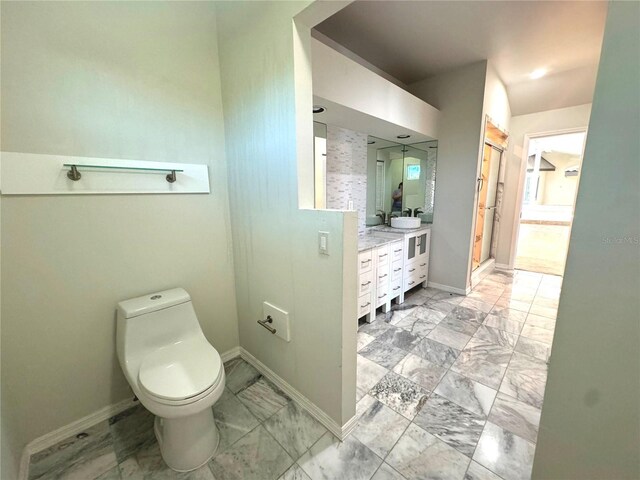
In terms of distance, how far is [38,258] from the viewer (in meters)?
1.24

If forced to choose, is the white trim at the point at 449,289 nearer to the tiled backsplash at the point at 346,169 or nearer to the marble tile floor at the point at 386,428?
the marble tile floor at the point at 386,428

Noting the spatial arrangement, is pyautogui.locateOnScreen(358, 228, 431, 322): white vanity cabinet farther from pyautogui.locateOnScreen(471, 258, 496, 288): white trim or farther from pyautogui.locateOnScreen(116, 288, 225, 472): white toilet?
pyautogui.locateOnScreen(116, 288, 225, 472): white toilet

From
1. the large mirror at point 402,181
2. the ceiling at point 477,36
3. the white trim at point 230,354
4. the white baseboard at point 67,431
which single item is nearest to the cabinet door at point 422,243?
the large mirror at point 402,181

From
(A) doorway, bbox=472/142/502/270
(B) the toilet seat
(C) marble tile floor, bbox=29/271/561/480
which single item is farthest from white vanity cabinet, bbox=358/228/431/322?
(B) the toilet seat

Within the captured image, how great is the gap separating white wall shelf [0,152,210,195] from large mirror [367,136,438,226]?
2097 millimetres

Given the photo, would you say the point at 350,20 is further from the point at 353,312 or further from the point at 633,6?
the point at 353,312

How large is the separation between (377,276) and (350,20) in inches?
85.5

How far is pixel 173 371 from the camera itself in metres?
1.33

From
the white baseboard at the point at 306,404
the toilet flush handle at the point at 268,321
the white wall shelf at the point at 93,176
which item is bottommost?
the white baseboard at the point at 306,404

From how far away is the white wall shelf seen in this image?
1.15 m

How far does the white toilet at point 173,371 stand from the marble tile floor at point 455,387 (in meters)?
0.81

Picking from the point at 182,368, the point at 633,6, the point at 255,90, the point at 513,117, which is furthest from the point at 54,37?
the point at 513,117

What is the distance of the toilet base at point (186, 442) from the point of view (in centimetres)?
122

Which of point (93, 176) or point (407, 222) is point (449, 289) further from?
point (93, 176)
